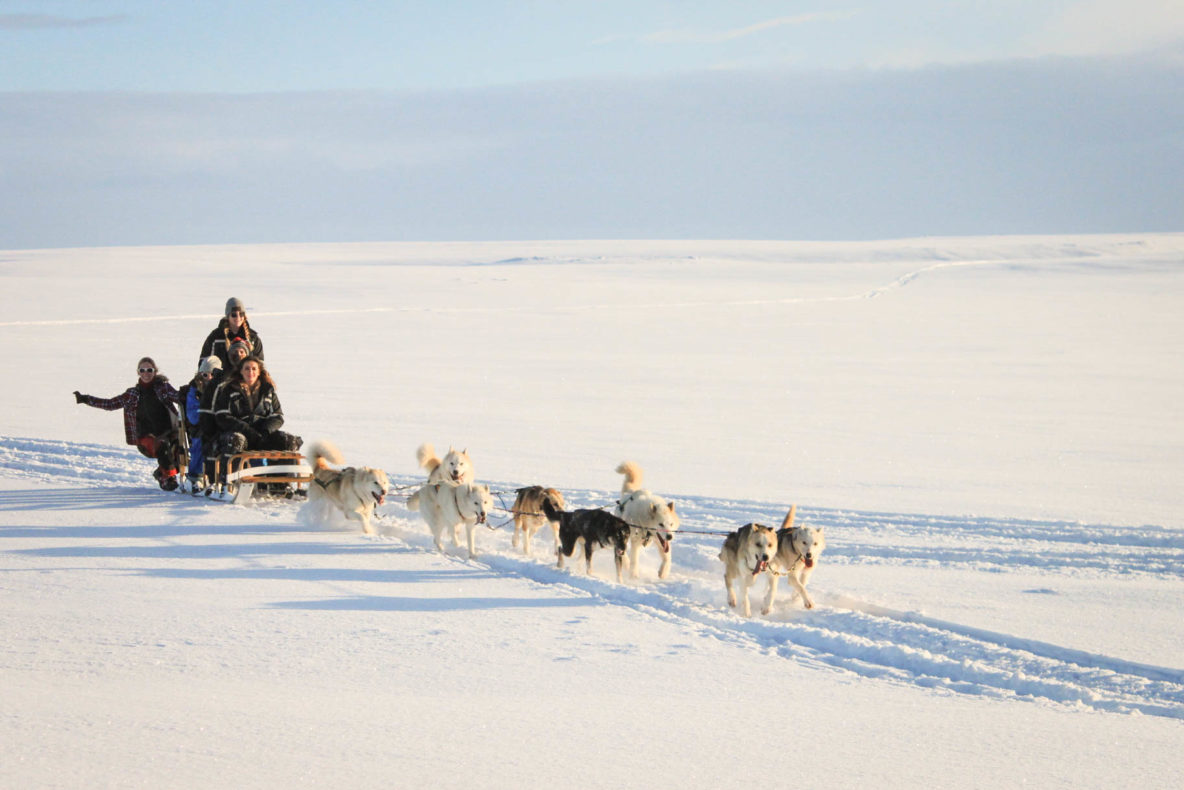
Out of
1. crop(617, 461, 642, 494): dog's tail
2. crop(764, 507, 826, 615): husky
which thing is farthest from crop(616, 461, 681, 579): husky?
crop(764, 507, 826, 615): husky

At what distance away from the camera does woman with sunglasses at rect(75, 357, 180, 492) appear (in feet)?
29.7

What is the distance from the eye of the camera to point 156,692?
13.6ft

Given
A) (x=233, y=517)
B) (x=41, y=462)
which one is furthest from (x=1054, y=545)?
(x=41, y=462)

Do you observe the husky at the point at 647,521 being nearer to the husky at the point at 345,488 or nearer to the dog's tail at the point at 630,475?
the dog's tail at the point at 630,475

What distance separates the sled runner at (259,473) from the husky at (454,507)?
61.3 inches

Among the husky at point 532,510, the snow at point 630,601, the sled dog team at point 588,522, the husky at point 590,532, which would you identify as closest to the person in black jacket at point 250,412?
the snow at point 630,601

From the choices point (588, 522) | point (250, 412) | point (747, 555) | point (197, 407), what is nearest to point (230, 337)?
point (197, 407)

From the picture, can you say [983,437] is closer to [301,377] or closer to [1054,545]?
[1054,545]

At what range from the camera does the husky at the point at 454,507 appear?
659cm

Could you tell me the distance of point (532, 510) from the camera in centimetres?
689

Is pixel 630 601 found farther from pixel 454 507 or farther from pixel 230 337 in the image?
pixel 230 337

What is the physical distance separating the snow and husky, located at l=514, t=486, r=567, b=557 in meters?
0.16

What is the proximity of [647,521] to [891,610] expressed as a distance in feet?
4.24

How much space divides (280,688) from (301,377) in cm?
1233
